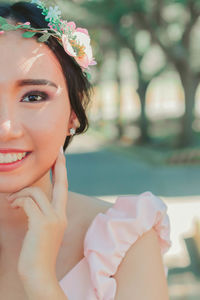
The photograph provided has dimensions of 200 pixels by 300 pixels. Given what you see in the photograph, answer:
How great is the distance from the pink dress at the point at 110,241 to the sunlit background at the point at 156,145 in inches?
97.2

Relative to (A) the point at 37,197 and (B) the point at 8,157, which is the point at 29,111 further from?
(A) the point at 37,197

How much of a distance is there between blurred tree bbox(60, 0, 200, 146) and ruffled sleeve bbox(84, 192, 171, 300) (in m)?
7.83

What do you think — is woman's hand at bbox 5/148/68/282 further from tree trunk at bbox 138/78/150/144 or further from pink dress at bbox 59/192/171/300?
tree trunk at bbox 138/78/150/144

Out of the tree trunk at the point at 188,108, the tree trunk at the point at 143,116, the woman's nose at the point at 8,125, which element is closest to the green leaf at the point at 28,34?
the woman's nose at the point at 8,125

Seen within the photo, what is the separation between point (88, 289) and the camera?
1469 millimetres

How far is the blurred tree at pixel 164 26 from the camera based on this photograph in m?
9.14

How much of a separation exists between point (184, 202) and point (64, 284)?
5.23m

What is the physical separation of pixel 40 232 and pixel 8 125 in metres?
0.36

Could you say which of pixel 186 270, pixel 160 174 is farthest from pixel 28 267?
pixel 160 174

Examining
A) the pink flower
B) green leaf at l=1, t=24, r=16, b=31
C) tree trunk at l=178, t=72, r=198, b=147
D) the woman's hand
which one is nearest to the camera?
the woman's hand

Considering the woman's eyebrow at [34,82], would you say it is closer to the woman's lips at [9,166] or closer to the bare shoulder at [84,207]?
the woman's lips at [9,166]

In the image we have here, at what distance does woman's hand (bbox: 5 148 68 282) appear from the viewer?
123cm

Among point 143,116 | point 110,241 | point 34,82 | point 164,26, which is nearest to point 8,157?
→ point 34,82

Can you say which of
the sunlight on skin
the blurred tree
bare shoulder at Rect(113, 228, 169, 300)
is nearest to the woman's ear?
the sunlight on skin
